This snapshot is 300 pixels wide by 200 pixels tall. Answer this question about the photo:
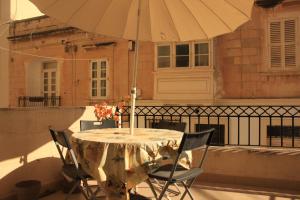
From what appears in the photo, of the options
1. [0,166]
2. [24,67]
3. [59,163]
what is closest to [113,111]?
[59,163]

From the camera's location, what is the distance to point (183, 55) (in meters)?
12.2

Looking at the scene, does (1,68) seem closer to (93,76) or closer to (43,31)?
(43,31)

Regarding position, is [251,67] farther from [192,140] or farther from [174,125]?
[192,140]

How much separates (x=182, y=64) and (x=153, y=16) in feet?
27.3

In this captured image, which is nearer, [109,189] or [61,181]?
[109,189]

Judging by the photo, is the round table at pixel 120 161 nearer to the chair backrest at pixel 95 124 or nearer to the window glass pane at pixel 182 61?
the chair backrest at pixel 95 124

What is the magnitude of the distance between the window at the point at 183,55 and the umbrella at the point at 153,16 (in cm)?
800

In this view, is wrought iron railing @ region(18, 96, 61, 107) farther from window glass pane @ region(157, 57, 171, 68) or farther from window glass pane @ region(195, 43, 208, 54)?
window glass pane @ region(195, 43, 208, 54)

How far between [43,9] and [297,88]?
385 inches

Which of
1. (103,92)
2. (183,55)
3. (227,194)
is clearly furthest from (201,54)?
(227,194)

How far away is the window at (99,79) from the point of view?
557 inches

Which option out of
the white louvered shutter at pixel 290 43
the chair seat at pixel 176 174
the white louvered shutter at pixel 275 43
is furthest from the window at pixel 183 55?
the chair seat at pixel 176 174

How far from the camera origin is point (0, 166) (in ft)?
11.9

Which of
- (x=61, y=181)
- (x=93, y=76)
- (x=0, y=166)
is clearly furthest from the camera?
(x=93, y=76)
